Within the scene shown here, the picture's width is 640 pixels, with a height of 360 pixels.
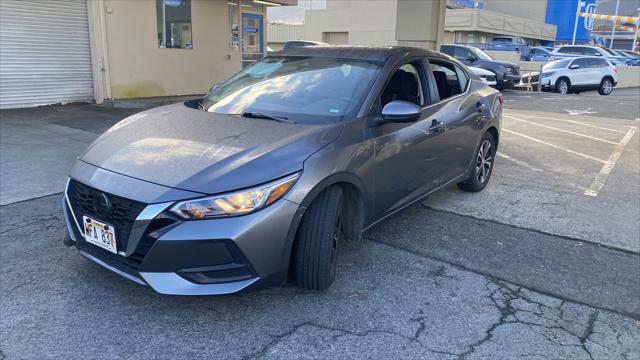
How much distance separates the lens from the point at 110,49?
1119 centimetres

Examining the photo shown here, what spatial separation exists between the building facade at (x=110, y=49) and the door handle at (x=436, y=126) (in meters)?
8.89

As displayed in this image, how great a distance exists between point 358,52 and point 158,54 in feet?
29.9

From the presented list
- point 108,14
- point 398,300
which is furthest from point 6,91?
point 398,300

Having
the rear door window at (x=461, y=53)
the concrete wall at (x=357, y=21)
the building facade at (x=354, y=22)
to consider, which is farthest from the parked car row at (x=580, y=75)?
the concrete wall at (x=357, y=21)

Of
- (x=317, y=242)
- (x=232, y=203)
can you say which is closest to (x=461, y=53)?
(x=317, y=242)

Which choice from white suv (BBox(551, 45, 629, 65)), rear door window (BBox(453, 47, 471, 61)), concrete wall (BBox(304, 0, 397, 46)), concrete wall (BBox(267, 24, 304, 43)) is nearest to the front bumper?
rear door window (BBox(453, 47, 471, 61))

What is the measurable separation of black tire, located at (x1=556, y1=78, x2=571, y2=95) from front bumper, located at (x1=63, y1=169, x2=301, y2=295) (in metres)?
21.3

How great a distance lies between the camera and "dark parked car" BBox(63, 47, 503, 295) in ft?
9.21

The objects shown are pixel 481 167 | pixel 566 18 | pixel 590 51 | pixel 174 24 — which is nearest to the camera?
pixel 481 167

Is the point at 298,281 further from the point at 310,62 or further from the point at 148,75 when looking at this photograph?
the point at 148,75

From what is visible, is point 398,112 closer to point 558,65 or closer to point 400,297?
point 400,297

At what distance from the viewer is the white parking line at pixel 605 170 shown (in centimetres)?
632

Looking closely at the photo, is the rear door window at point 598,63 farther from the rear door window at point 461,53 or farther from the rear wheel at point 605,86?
the rear door window at point 461,53

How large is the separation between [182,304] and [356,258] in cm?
141
